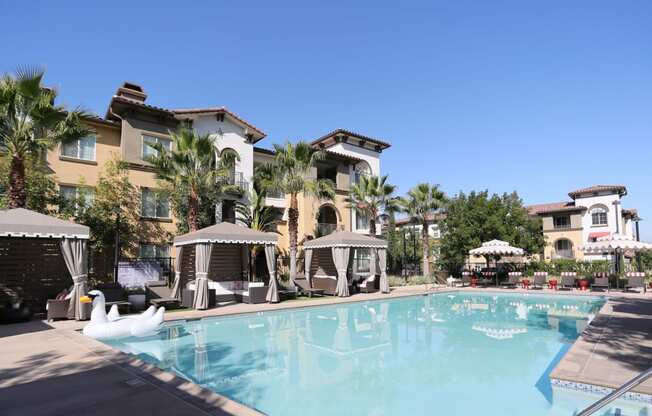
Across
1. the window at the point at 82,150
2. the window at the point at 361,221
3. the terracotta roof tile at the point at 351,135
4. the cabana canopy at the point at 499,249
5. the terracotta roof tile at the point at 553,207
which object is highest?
the terracotta roof tile at the point at 351,135

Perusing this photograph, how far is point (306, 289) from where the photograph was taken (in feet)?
63.3

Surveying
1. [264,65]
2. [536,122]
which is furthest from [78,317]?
[536,122]

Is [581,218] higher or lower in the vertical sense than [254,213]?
higher

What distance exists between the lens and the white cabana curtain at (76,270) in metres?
11.9

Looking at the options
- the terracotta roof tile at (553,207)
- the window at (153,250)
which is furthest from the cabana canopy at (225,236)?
the terracotta roof tile at (553,207)

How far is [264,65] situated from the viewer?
59.1 feet

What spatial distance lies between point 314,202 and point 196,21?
594 inches

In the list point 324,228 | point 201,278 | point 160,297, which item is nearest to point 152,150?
point 160,297

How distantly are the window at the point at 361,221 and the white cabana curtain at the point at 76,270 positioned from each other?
2007cm

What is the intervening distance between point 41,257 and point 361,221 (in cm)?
2065

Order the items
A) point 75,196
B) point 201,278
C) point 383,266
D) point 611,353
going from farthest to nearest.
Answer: point 383,266 → point 75,196 → point 201,278 → point 611,353

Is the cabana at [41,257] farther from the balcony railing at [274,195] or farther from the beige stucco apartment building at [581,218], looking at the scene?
the beige stucco apartment building at [581,218]

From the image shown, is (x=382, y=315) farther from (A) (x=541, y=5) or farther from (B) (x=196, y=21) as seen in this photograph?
(B) (x=196, y=21)

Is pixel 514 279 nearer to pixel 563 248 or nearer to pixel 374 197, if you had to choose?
pixel 374 197
